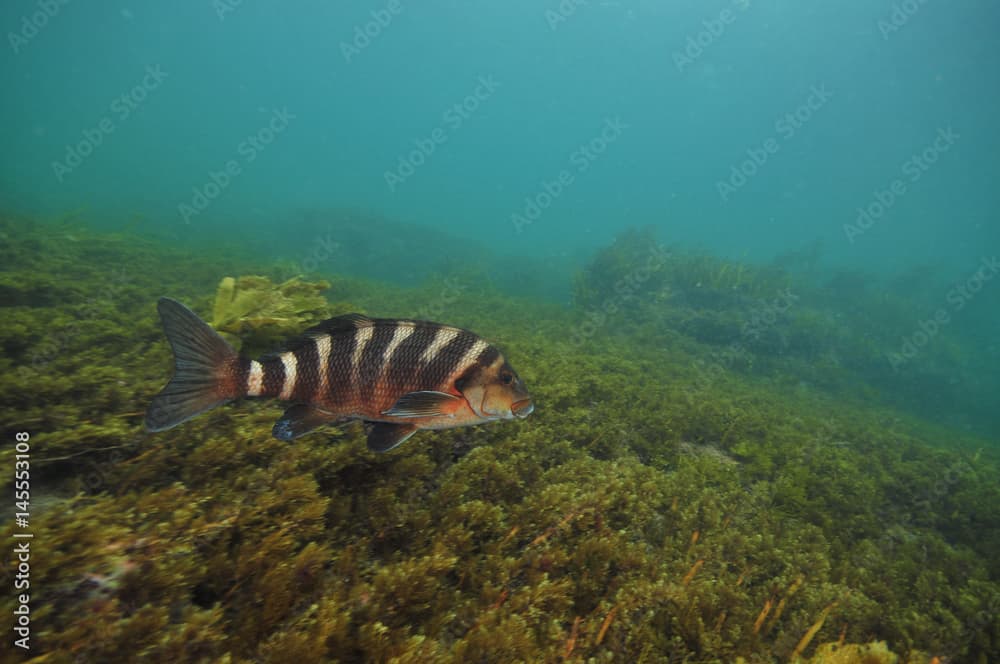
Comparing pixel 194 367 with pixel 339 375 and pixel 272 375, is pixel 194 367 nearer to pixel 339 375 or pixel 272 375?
pixel 272 375

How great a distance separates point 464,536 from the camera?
2576 mm

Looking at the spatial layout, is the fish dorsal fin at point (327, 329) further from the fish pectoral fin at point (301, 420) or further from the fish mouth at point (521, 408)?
the fish mouth at point (521, 408)

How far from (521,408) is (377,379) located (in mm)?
999

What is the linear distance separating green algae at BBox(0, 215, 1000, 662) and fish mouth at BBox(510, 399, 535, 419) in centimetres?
80

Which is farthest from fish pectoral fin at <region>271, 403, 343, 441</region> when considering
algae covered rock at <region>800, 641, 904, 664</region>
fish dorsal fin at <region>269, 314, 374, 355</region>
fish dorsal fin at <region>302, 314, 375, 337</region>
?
algae covered rock at <region>800, 641, 904, 664</region>

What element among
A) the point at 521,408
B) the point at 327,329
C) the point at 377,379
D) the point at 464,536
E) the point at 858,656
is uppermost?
the point at 327,329

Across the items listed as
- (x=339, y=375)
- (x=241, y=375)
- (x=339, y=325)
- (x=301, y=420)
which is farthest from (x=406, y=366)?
(x=241, y=375)

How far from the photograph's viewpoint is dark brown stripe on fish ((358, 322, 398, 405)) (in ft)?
8.45

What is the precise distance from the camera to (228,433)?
10.4 ft

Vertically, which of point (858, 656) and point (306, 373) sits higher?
point (306, 373)

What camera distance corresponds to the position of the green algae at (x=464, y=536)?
5.82ft

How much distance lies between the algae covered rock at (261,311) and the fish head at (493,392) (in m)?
2.83

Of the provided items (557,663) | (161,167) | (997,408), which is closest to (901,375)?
(997,408)

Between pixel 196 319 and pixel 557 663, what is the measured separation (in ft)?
9.53
